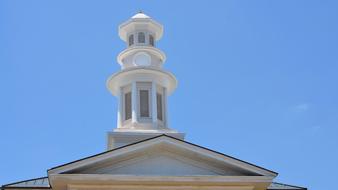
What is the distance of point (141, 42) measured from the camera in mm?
27219

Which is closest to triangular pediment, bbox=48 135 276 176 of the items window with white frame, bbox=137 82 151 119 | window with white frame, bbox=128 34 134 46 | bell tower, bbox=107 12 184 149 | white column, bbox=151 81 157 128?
bell tower, bbox=107 12 184 149

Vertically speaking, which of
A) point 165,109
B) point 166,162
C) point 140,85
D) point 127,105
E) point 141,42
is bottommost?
point 166,162

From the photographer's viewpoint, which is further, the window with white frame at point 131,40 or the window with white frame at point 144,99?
the window with white frame at point 131,40

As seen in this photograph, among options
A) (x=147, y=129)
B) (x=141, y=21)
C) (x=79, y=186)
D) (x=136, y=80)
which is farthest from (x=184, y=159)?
(x=141, y=21)

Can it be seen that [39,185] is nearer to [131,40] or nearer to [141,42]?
[141,42]

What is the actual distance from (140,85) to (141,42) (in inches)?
99.8

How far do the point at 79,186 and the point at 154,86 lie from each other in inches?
305

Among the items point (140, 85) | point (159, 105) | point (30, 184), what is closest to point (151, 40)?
point (140, 85)

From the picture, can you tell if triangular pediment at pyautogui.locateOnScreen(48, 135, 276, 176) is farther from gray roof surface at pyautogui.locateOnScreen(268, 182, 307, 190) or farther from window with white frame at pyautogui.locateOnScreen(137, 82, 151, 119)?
window with white frame at pyautogui.locateOnScreen(137, 82, 151, 119)

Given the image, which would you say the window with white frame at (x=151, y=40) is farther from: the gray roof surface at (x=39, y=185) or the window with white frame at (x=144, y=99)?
the gray roof surface at (x=39, y=185)

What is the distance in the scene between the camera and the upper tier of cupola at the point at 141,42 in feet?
86.9

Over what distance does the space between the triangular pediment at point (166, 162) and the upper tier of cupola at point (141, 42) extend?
7.19 metres

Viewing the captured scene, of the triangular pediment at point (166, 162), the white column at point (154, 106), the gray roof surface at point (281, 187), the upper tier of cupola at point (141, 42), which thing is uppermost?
the upper tier of cupola at point (141, 42)

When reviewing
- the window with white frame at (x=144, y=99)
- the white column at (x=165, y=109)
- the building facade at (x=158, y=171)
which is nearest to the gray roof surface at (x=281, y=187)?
the building facade at (x=158, y=171)
